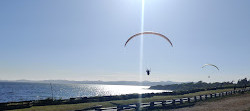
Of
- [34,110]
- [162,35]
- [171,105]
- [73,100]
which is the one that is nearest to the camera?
[34,110]

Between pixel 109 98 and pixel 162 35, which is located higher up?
pixel 162 35

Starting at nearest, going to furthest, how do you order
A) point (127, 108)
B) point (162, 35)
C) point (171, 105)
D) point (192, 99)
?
point (127, 108) → point (162, 35) → point (171, 105) → point (192, 99)

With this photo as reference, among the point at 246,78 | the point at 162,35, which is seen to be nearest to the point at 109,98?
the point at 162,35

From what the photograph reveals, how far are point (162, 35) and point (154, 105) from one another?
908 cm

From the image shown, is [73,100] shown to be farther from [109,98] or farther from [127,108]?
[127,108]

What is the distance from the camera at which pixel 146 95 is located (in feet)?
158

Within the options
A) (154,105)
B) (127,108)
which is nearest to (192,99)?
(154,105)

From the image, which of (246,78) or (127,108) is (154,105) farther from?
(246,78)

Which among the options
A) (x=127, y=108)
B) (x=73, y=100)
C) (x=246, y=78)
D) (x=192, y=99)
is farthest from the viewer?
(x=246, y=78)

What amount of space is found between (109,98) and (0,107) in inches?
688

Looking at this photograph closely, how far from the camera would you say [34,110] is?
2675cm

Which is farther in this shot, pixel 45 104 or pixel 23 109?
pixel 45 104

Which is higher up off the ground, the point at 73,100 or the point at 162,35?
the point at 162,35

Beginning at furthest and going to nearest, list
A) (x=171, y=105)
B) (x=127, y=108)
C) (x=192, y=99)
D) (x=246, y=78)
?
(x=246, y=78)
(x=192, y=99)
(x=171, y=105)
(x=127, y=108)
